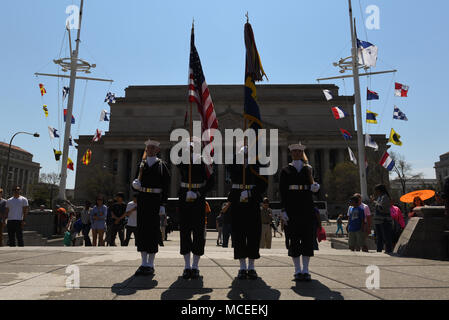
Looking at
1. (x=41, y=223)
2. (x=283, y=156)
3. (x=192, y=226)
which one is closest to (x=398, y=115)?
(x=192, y=226)

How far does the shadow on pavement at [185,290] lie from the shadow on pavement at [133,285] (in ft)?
1.02

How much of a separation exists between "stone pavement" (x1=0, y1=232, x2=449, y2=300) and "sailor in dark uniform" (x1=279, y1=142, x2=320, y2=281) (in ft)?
1.44

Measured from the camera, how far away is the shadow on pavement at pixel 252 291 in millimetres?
3603

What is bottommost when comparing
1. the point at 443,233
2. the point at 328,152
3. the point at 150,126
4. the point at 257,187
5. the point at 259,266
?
the point at 259,266

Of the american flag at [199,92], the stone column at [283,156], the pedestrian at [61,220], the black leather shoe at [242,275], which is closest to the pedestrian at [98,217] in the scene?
the pedestrian at [61,220]

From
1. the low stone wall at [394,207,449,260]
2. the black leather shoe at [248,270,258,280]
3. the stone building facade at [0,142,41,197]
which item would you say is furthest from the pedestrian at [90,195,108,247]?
the stone building facade at [0,142,41,197]

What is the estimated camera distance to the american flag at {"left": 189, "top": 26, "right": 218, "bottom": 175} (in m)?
6.15

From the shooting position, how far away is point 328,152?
196 ft

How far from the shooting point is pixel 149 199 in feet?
17.6

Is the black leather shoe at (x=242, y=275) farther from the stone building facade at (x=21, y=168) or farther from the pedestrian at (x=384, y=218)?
the stone building facade at (x=21, y=168)
